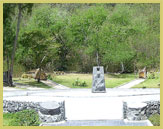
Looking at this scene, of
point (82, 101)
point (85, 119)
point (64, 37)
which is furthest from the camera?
point (64, 37)

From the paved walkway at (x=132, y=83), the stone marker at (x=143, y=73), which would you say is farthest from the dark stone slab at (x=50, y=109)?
the stone marker at (x=143, y=73)

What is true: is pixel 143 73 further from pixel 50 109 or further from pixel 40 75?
pixel 50 109

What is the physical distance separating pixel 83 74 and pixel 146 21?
5.57 metres

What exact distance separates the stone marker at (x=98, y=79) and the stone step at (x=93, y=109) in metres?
1.45

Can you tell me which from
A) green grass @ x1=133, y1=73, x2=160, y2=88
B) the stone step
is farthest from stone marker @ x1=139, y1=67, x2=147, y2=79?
the stone step

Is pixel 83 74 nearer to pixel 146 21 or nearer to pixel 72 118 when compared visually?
pixel 146 21

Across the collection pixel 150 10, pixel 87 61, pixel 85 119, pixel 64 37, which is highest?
pixel 150 10

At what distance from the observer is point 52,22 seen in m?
18.4

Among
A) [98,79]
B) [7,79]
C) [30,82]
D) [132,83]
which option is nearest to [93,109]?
[98,79]

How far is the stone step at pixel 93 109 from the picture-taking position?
328 inches

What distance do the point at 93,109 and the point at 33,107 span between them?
163 cm

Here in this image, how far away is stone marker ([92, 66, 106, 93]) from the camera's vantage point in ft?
35.9

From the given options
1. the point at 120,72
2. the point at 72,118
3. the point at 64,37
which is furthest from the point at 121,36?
the point at 72,118

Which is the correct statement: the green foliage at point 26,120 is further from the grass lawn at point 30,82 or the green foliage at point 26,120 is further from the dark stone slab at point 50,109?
the grass lawn at point 30,82
